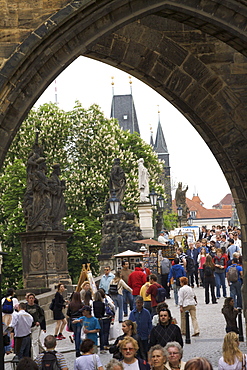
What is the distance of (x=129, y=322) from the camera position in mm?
9406

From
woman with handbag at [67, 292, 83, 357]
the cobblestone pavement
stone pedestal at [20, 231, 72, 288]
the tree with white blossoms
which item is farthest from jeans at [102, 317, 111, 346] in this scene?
the tree with white blossoms

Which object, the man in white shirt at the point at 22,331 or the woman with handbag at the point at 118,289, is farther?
the woman with handbag at the point at 118,289

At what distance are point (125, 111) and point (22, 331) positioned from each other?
263 feet

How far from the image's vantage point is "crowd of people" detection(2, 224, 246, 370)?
741 centimetres

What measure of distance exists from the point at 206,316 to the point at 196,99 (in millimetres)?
7837

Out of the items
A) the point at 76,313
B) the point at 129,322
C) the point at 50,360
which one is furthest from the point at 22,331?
the point at 50,360

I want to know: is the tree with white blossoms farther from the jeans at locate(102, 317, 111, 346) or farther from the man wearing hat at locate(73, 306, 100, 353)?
the man wearing hat at locate(73, 306, 100, 353)

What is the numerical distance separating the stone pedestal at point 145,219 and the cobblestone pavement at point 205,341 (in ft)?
52.6

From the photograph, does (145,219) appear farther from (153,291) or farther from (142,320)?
Result: (142,320)

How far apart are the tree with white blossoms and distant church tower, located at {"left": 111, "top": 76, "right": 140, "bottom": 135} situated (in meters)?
43.6

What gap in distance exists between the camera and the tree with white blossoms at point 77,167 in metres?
40.5

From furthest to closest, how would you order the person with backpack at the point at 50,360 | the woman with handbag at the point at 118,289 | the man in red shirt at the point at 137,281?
the woman with handbag at the point at 118,289 → the man in red shirt at the point at 137,281 → the person with backpack at the point at 50,360

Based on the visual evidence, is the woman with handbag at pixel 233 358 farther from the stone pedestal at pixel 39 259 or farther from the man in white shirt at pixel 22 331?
the stone pedestal at pixel 39 259

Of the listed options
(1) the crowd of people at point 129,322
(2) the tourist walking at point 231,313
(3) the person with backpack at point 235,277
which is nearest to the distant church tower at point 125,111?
(1) the crowd of people at point 129,322
